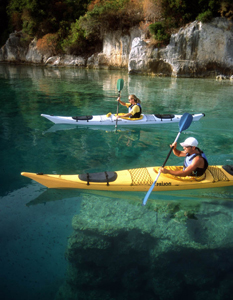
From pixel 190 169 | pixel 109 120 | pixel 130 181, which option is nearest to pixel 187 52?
pixel 109 120

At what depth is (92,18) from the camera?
91.4 ft

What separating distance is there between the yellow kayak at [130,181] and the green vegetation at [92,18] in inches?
791

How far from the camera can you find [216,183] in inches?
190

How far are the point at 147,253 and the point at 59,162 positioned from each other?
3.38 m

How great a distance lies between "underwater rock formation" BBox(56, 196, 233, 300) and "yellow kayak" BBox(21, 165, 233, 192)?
1.18ft

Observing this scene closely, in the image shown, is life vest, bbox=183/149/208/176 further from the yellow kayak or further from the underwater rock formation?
the underwater rock formation

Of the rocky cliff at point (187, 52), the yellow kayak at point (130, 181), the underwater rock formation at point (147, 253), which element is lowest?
the underwater rock formation at point (147, 253)

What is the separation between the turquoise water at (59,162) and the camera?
3.32 meters

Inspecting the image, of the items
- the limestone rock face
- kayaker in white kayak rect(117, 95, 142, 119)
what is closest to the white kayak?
kayaker in white kayak rect(117, 95, 142, 119)

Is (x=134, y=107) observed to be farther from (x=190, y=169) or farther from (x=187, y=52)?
(x=187, y=52)

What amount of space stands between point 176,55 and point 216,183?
65.5 feet

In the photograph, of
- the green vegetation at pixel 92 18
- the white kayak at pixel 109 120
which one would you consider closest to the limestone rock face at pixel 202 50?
the green vegetation at pixel 92 18

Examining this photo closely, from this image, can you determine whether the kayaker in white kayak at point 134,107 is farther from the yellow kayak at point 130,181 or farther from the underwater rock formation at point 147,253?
the underwater rock formation at point 147,253

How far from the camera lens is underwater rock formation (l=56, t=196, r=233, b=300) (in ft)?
9.81
